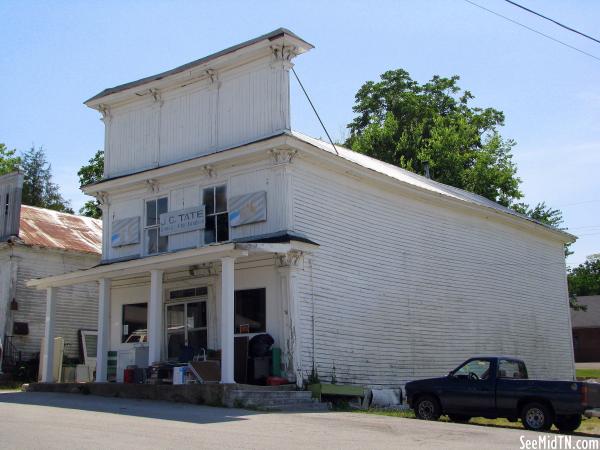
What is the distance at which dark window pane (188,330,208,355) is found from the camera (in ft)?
69.1

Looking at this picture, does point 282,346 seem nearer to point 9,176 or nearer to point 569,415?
point 569,415

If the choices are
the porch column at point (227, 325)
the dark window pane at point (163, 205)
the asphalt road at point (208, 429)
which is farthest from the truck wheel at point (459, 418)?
the dark window pane at point (163, 205)

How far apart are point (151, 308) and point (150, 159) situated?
600 cm

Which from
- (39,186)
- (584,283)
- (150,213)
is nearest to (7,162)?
(39,186)

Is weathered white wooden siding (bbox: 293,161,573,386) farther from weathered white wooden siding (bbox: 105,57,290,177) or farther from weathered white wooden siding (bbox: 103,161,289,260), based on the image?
weathered white wooden siding (bbox: 105,57,290,177)

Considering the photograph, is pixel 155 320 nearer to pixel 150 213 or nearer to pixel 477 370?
pixel 150 213

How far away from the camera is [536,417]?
14.7 meters

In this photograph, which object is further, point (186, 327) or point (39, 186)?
point (39, 186)

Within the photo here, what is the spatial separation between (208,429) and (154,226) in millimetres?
11594

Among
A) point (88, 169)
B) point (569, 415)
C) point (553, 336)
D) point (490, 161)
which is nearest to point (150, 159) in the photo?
point (569, 415)

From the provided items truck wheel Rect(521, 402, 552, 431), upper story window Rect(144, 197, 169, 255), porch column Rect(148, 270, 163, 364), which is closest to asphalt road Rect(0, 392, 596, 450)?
Answer: truck wheel Rect(521, 402, 552, 431)

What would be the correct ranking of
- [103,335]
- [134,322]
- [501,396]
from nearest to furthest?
1. [501,396]
2. [103,335]
3. [134,322]

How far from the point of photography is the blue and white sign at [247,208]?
66.0ft

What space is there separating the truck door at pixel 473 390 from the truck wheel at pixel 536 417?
2.42ft
